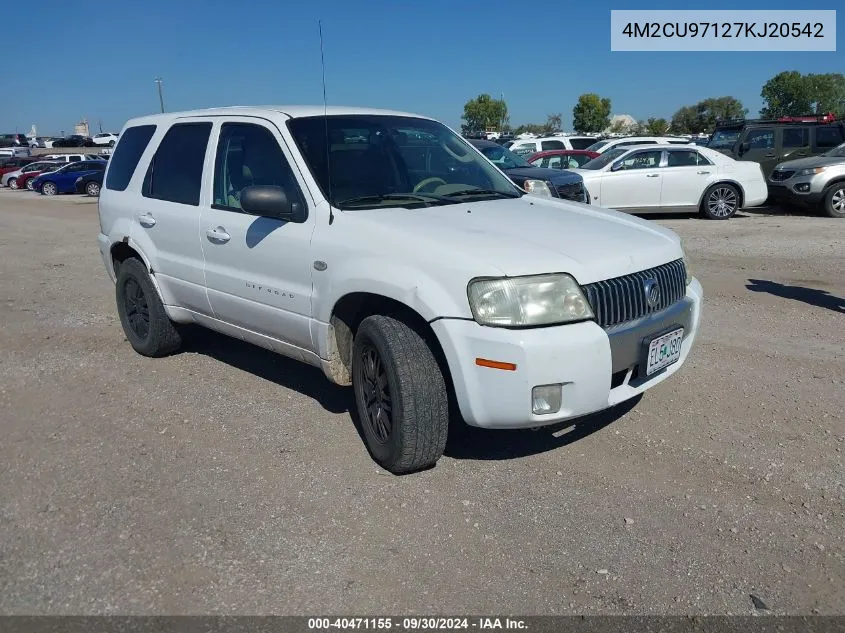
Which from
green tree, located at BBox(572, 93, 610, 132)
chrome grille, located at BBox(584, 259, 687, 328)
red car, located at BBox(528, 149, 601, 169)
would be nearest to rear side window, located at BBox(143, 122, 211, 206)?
chrome grille, located at BBox(584, 259, 687, 328)

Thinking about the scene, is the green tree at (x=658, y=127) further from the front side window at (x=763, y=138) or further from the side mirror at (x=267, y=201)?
the side mirror at (x=267, y=201)

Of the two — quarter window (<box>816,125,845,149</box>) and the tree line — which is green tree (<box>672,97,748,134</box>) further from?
quarter window (<box>816,125,845,149</box>)

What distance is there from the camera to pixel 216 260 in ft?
15.2

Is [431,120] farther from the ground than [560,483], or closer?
farther from the ground

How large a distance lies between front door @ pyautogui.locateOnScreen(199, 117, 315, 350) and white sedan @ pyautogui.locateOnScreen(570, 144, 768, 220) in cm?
1037

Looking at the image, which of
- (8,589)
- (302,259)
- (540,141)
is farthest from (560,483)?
(540,141)

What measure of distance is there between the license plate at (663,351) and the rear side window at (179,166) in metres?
3.01

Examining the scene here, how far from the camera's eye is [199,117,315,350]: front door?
407cm

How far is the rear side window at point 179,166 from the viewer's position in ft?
16.0

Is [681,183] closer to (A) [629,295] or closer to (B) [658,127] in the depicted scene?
(A) [629,295]

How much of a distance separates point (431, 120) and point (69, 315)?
177 inches

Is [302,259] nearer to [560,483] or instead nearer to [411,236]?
[411,236]

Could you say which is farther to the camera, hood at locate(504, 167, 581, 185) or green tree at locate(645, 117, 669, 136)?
green tree at locate(645, 117, 669, 136)

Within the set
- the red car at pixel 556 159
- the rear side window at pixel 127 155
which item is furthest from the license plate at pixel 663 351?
the red car at pixel 556 159
